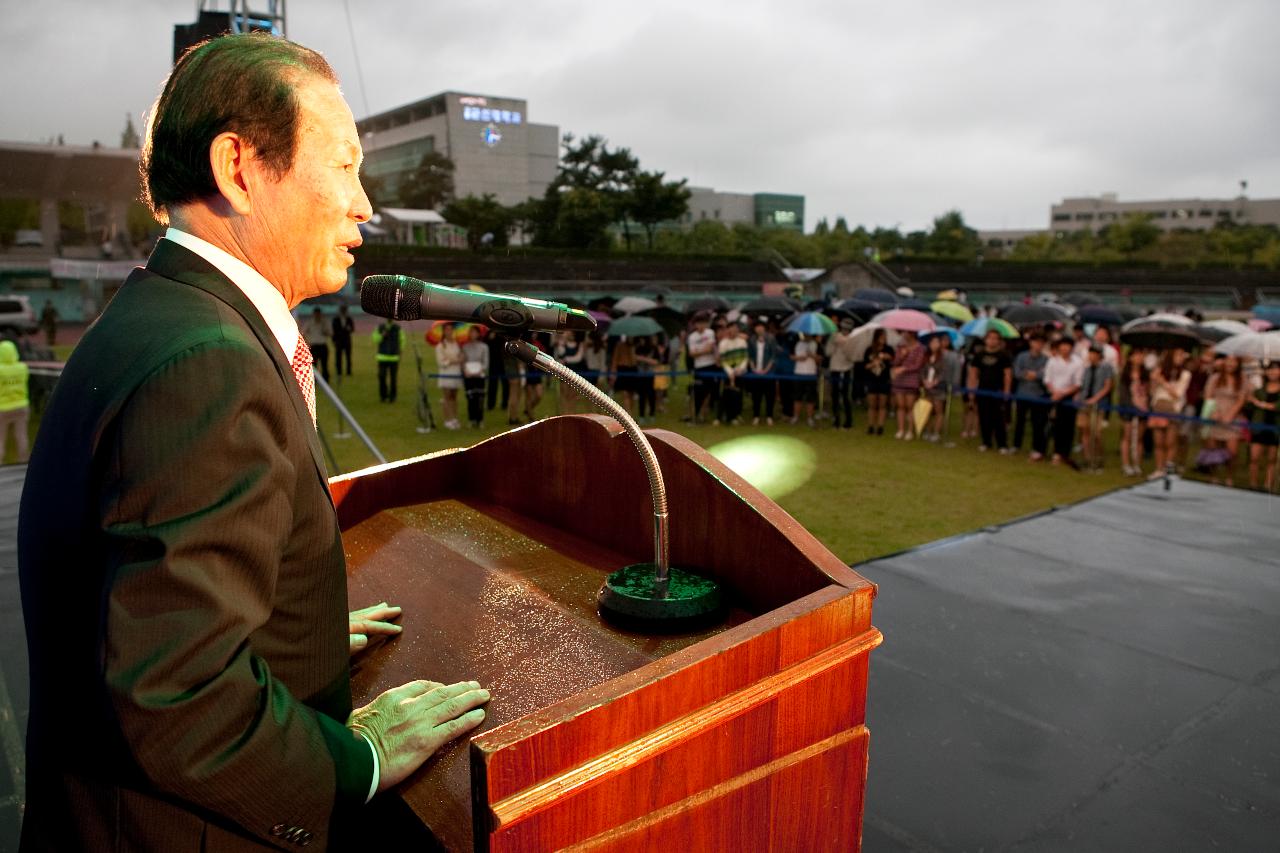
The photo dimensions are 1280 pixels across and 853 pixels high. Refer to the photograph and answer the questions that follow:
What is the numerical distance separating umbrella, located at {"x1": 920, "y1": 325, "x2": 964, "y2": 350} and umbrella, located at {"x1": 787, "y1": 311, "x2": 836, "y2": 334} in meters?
1.37

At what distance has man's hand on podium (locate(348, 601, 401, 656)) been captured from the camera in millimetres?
1544

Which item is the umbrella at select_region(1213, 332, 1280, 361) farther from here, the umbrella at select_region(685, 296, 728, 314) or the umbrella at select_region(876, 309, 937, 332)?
the umbrella at select_region(685, 296, 728, 314)

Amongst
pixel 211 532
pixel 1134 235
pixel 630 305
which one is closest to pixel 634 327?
pixel 630 305

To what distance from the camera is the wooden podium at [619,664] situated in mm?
1048

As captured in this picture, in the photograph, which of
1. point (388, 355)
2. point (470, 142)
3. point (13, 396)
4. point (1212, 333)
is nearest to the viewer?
point (13, 396)

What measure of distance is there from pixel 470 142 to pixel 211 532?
85775mm

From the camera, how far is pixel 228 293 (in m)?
1.10

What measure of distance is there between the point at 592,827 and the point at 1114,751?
8.44 feet

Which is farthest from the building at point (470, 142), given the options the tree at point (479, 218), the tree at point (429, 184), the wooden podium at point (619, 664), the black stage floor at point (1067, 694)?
the wooden podium at point (619, 664)

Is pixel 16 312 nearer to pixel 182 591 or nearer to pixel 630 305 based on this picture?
pixel 630 305

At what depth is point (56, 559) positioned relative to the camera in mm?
1029

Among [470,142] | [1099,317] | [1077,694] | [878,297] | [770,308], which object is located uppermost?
[470,142]

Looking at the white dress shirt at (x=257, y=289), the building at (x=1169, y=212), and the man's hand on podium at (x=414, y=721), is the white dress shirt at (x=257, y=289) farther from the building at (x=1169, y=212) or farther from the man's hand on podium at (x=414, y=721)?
the building at (x=1169, y=212)

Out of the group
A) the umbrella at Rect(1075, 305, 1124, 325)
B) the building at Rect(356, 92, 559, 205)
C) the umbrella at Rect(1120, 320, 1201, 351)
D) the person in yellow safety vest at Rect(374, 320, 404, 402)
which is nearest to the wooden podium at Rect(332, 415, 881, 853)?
the umbrella at Rect(1120, 320, 1201, 351)
